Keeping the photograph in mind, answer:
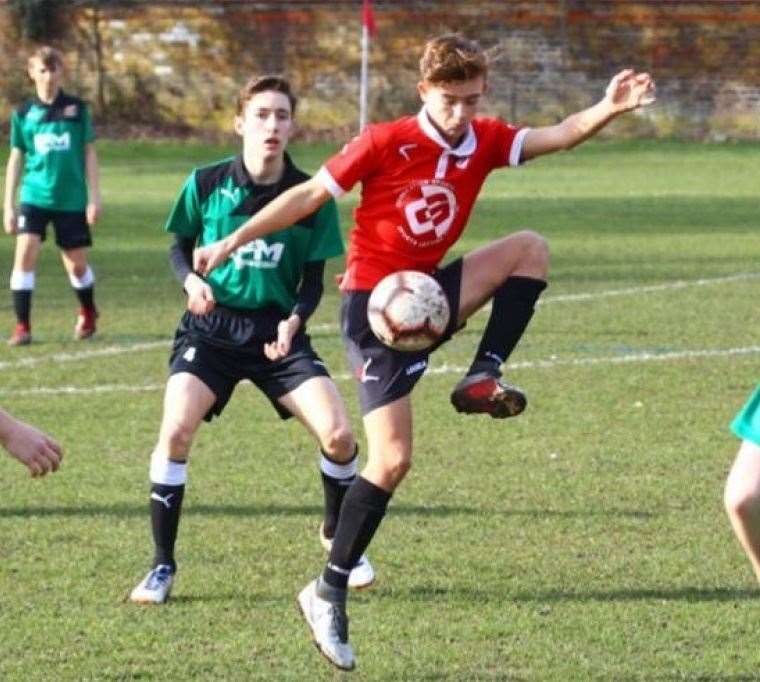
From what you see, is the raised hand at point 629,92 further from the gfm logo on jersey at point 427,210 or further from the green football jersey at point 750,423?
the green football jersey at point 750,423

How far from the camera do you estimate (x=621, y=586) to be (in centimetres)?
751

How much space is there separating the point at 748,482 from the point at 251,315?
→ 2.53 metres

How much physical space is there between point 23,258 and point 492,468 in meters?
5.73

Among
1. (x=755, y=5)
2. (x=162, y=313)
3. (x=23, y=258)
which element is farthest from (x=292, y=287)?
(x=755, y=5)

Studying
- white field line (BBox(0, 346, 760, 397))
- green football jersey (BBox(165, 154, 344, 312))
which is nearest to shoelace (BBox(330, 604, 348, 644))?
green football jersey (BBox(165, 154, 344, 312))

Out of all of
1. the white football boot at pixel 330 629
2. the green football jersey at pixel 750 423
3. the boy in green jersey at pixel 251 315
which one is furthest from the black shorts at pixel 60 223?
the green football jersey at pixel 750 423

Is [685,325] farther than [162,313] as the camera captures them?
No

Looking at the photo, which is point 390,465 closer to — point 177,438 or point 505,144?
point 177,438

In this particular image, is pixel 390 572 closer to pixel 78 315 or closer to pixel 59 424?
pixel 59 424

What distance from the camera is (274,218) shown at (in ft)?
22.7

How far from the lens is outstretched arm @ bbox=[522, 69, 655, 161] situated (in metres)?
7.02

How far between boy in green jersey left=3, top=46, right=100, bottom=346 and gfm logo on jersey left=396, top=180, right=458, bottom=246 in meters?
7.60

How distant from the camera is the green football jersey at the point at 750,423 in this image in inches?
229

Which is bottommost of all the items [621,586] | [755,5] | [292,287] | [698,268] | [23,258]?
[755,5]
